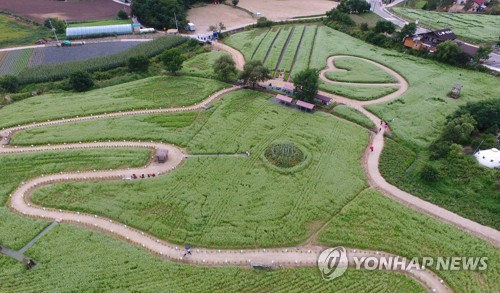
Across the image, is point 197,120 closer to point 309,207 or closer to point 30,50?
point 309,207

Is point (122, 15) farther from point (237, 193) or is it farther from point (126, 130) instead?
point (237, 193)

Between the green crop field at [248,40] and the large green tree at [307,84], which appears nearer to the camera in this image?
the large green tree at [307,84]

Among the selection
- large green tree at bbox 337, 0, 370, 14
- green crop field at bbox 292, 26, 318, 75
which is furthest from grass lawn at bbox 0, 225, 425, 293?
large green tree at bbox 337, 0, 370, 14

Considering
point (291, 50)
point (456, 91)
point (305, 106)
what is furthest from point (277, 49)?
point (456, 91)

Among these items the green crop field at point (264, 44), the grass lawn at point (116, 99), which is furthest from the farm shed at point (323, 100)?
the green crop field at point (264, 44)

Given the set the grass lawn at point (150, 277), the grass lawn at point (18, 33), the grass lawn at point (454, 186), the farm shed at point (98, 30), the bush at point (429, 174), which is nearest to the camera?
the grass lawn at point (150, 277)

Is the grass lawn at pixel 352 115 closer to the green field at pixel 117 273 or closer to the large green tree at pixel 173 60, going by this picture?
the green field at pixel 117 273

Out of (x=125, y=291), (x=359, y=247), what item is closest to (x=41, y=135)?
(x=125, y=291)
